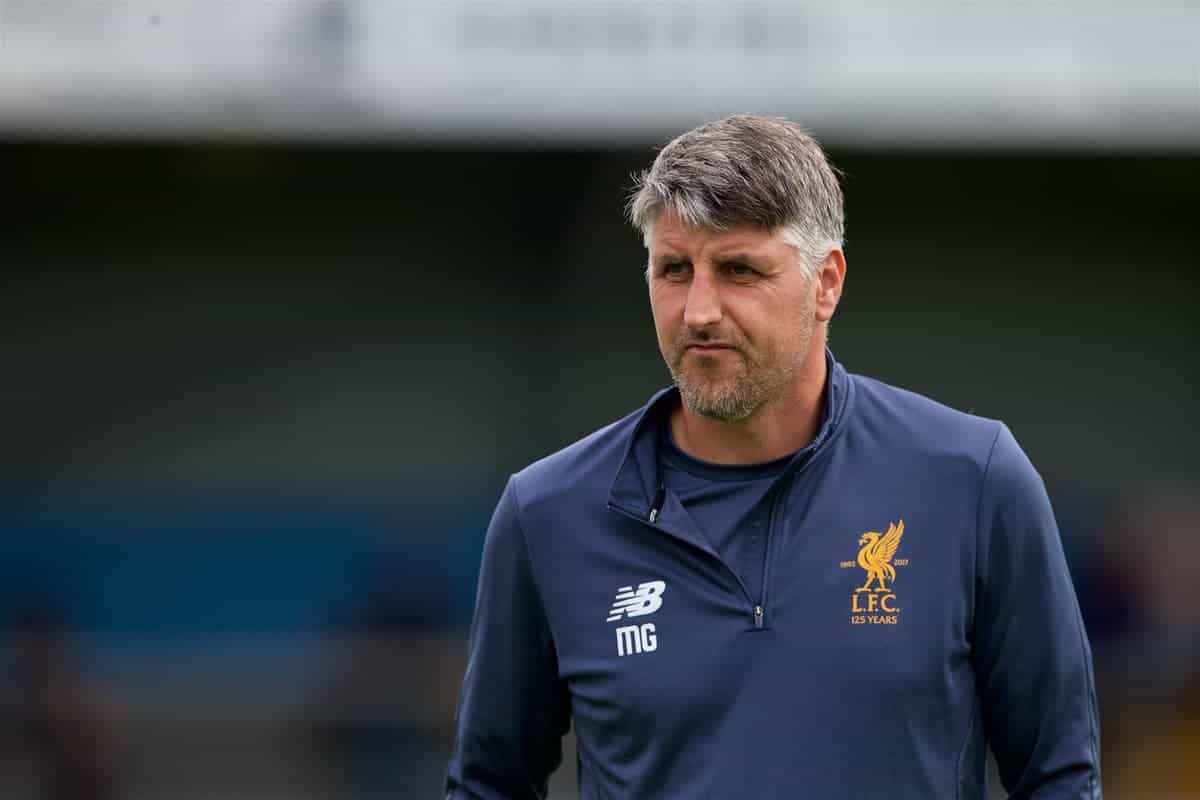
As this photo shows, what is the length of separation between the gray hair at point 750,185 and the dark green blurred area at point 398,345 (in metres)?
11.7

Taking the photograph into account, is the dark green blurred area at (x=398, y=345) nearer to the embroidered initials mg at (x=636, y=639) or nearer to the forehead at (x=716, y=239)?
the embroidered initials mg at (x=636, y=639)

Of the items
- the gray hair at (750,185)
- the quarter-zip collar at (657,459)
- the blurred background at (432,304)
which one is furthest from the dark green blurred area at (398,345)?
the gray hair at (750,185)

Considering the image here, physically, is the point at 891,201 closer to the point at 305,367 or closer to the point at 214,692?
the point at 305,367

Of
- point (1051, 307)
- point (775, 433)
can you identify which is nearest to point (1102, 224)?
point (1051, 307)

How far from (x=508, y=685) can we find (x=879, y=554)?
643mm

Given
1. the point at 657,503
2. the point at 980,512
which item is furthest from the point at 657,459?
the point at 980,512

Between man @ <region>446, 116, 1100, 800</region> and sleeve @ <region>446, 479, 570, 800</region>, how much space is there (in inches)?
2.3

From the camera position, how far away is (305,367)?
15.3m

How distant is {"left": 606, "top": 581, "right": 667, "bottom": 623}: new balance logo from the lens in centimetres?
274

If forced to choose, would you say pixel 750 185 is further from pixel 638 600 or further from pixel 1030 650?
pixel 1030 650

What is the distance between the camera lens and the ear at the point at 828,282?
2.78 metres

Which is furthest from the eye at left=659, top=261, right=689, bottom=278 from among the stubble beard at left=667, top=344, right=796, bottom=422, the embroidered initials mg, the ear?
the embroidered initials mg

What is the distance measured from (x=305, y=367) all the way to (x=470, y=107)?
3797 mm

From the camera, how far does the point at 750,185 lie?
2643 millimetres
